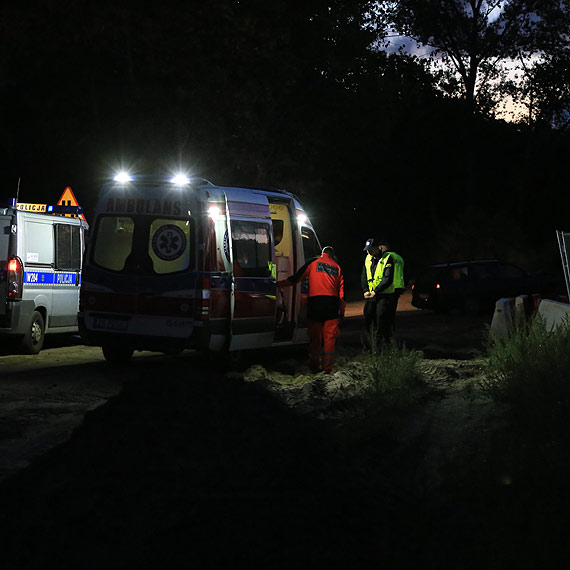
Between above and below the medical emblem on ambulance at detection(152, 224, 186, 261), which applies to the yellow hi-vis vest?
below

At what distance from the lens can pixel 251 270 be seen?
13.0 meters

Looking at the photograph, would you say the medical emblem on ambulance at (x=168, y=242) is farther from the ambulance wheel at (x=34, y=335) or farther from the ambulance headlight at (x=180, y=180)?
the ambulance wheel at (x=34, y=335)

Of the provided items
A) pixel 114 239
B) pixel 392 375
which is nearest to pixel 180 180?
pixel 114 239

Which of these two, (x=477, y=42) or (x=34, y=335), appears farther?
(x=477, y=42)

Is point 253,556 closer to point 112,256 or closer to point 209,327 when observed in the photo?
point 209,327

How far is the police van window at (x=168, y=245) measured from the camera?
1248 centimetres

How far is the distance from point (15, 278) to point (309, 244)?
13.8ft

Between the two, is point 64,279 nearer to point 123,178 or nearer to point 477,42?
point 123,178

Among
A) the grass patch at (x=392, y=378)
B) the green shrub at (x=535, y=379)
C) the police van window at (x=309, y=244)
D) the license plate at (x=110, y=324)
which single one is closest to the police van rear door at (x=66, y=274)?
the license plate at (x=110, y=324)

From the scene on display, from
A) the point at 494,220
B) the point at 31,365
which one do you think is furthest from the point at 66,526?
the point at 494,220

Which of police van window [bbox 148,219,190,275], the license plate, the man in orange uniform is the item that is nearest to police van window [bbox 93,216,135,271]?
police van window [bbox 148,219,190,275]

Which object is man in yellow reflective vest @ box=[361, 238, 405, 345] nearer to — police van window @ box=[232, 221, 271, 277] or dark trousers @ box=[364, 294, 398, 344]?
dark trousers @ box=[364, 294, 398, 344]

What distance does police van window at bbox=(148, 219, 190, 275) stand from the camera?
12.5 meters

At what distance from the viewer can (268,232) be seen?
13367mm
